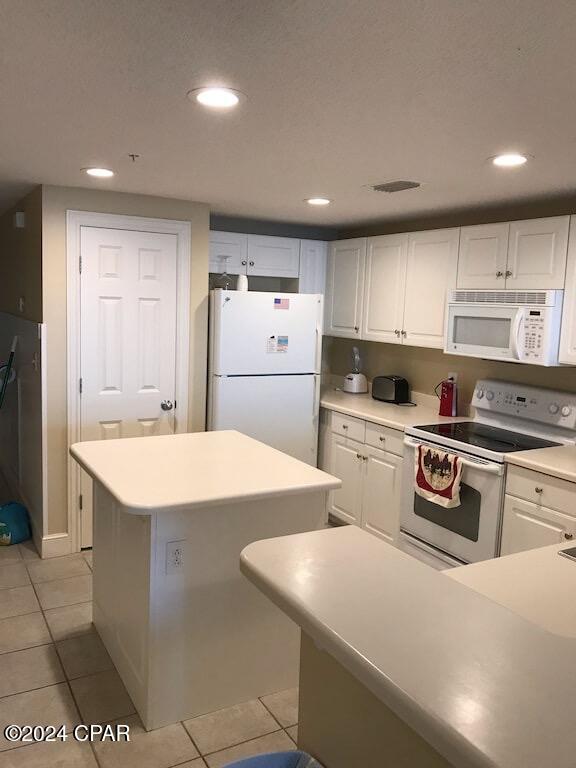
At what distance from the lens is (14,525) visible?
404 cm

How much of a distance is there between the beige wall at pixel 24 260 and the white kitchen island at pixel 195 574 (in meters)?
1.57

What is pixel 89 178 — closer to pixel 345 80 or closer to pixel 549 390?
pixel 345 80

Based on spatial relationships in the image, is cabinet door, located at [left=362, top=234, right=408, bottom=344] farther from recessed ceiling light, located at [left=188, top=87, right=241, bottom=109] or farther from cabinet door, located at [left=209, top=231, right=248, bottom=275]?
recessed ceiling light, located at [left=188, top=87, right=241, bottom=109]

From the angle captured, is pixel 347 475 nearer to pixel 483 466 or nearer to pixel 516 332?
pixel 483 466

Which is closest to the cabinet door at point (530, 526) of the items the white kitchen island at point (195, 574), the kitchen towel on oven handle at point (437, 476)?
the kitchen towel on oven handle at point (437, 476)

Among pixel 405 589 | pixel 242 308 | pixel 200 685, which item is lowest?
pixel 200 685

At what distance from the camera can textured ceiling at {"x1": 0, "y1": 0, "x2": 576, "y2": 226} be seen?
140 centimetres

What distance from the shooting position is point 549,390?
360cm

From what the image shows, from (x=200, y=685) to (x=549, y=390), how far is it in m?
2.42

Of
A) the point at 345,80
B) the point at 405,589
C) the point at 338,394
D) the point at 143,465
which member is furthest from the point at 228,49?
the point at 338,394

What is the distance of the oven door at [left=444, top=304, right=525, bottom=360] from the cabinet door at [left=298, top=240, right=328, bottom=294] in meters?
1.38

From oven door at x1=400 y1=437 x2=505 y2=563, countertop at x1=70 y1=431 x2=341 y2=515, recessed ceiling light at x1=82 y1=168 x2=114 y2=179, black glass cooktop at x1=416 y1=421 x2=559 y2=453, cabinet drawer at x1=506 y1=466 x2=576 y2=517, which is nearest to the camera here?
countertop at x1=70 y1=431 x2=341 y2=515

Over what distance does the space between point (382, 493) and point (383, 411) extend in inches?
21.9

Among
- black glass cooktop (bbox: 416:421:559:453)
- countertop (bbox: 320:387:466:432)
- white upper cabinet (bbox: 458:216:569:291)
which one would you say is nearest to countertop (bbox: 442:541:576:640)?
black glass cooktop (bbox: 416:421:559:453)
